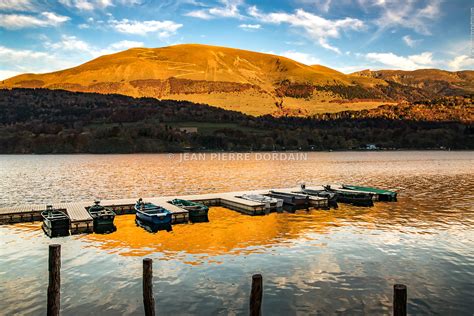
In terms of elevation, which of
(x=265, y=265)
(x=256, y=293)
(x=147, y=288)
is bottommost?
(x=265, y=265)

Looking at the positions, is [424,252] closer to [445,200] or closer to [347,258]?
[347,258]

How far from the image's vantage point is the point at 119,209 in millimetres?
40500

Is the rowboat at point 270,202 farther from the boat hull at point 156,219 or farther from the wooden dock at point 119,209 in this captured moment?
the boat hull at point 156,219

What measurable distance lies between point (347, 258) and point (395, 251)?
4137mm

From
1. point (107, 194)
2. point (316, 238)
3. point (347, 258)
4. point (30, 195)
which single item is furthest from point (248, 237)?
point (30, 195)

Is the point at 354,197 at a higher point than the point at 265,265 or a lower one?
higher

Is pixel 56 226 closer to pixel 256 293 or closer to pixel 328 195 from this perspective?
pixel 256 293

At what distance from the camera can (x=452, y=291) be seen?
19375 mm

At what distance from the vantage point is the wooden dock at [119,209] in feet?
107

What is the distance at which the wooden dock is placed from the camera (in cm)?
3267

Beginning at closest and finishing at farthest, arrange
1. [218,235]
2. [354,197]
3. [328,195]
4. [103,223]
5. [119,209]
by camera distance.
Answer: [218,235] → [103,223] → [119,209] → [328,195] → [354,197]

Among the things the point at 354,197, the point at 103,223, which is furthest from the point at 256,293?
the point at 354,197

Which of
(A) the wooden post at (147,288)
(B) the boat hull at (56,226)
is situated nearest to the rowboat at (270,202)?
(B) the boat hull at (56,226)

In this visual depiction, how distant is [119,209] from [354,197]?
27.7 metres
